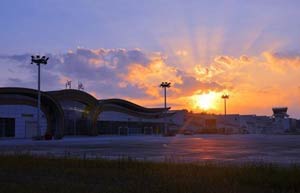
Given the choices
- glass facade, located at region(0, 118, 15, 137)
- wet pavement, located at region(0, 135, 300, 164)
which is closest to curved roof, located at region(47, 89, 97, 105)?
glass facade, located at region(0, 118, 15, 137)

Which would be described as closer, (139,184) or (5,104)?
(139,184)

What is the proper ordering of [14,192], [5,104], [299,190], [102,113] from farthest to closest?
[102,113]
[5,104]
[299,190]
[14,192]

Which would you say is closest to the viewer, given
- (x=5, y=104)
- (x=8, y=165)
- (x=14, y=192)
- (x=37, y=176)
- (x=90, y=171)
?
→ (x=14, y=192)

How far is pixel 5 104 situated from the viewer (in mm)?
80625

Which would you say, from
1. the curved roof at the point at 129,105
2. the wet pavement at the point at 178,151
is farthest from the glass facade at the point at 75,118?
the wet pavement at the point at 178,151

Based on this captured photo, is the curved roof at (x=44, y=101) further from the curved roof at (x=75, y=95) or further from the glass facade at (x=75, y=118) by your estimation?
the glass facade at (x=75, y=118)

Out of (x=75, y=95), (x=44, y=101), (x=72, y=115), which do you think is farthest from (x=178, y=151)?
(x=72, y=115)

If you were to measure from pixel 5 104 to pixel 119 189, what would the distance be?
2821 inches

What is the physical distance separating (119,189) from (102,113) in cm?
Answer: 9869

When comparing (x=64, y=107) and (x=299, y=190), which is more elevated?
(x=64, y=107)

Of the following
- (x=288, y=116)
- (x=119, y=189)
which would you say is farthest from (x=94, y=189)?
(x=288, y=116)

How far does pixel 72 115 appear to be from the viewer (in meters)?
100

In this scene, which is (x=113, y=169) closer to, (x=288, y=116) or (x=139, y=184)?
(x=139, y=184)

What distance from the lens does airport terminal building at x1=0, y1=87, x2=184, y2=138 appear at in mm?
82250
